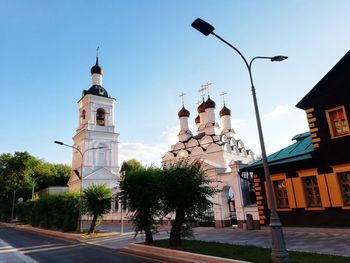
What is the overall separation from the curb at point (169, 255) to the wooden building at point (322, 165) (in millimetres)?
8730

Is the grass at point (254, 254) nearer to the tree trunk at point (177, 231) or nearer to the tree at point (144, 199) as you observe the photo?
the tree trunk at point (177, 231)

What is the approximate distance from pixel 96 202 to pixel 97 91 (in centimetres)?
3031

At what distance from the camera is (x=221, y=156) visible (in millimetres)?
38938

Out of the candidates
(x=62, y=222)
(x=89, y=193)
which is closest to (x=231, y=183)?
(x=89, y=193)

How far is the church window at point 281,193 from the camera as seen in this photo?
59.8 ft

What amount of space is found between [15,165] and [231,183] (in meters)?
56.3

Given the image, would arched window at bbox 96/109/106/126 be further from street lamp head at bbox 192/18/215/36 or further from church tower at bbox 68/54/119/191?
street lamp head at bbox 192/18/215/36

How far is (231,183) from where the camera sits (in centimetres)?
2273

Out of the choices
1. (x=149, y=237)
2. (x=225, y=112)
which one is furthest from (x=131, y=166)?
(x=225, y=112)

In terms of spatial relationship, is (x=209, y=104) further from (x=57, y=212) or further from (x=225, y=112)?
(x=57, y=212)

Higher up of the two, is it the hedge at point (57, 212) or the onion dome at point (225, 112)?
the onion dome at point (225, 112)

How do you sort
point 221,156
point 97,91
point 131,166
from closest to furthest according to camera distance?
point 131,166 → point 221,156 → point 97,91

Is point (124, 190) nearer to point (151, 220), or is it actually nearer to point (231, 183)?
point (151, 220)

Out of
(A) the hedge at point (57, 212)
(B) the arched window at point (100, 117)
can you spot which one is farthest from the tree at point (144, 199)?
(B) the arched window at point (100, 117)
